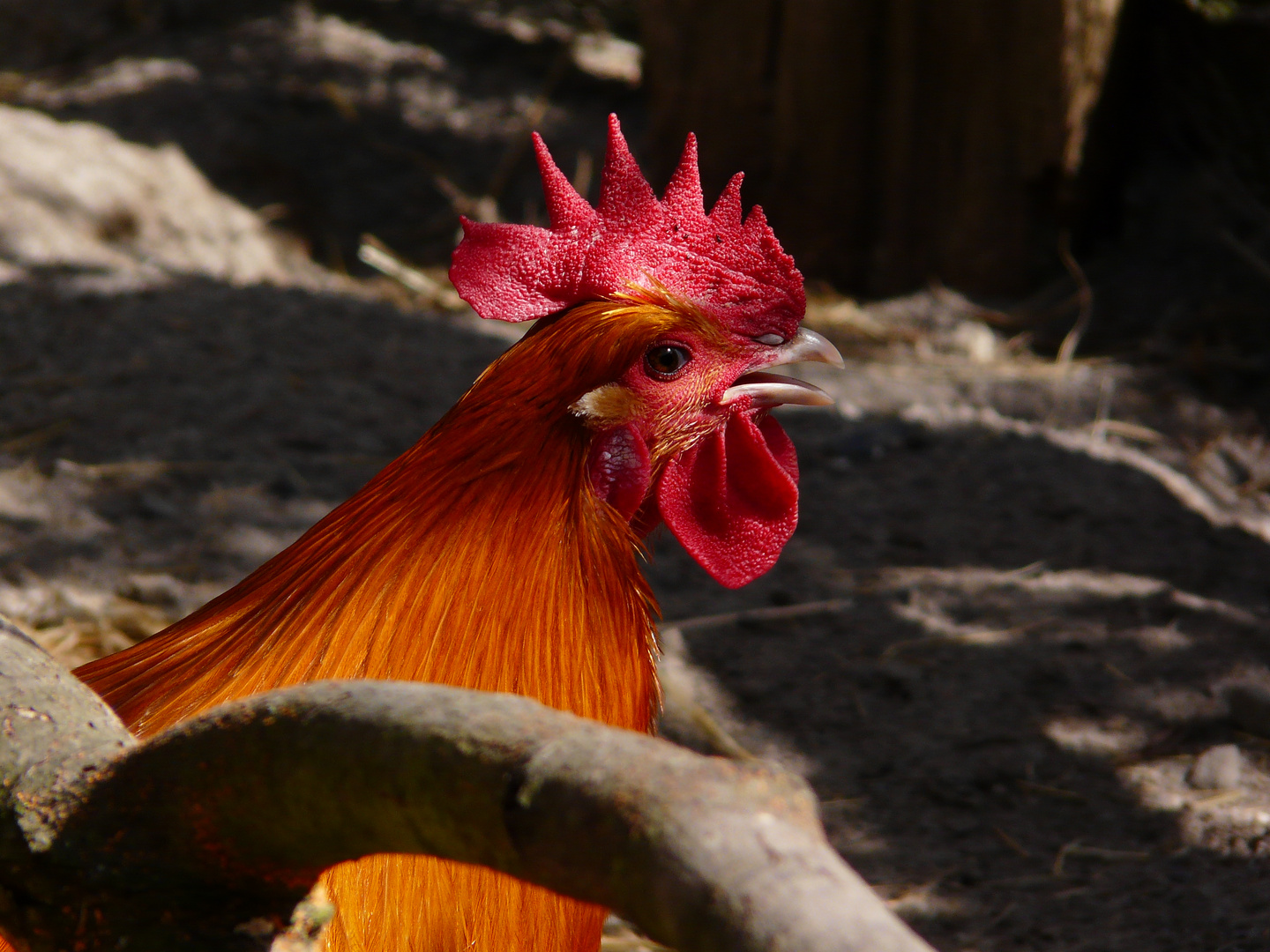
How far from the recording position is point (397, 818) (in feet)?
2.95

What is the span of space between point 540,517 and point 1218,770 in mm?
1995

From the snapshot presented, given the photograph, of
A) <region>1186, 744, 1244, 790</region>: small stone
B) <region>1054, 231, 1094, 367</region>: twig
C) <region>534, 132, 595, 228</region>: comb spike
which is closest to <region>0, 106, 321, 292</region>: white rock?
<region>534, 132, 595, 228</region>: comb spike

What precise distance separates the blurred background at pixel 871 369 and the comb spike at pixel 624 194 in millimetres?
1439

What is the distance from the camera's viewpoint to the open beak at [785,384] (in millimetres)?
2043

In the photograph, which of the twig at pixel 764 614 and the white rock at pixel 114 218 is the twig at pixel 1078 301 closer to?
the twig at pixel 764 614

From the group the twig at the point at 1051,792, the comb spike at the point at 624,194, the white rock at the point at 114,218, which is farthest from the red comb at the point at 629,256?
the white rock at the point at 114,218

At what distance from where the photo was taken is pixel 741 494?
2160mm

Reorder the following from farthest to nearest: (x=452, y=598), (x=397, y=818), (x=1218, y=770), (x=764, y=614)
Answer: (x=764, y=614) < (x=1218, y=770) < (x=452, y=598) < (x=397, y=818)

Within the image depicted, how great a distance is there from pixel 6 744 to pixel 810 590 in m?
2.83

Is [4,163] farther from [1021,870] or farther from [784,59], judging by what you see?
[1021,870]

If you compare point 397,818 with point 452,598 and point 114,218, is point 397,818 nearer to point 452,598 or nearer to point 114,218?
point 452,598

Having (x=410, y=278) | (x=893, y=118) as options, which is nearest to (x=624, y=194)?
(x=410, y=278)

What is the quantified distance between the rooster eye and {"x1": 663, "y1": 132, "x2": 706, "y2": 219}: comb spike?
0.34m

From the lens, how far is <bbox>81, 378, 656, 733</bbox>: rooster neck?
1.65 m
